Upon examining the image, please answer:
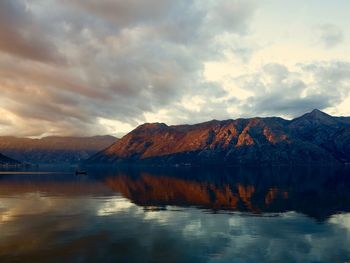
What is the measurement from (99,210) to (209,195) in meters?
47.6

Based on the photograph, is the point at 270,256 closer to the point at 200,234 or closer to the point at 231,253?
the point at 231,253

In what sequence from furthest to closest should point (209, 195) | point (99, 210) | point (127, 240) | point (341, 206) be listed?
point (209, 195) → point (341, 206) → point (99, 210) → point (127, 240)

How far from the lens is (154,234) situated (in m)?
63.9

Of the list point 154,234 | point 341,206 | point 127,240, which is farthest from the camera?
point 341,206

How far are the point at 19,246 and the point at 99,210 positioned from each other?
3771cm

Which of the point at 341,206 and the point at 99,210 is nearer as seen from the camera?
the point at 99,210

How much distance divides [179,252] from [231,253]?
24.5 feet

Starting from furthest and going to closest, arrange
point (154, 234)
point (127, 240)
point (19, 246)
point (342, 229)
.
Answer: point (342, 229) → point (154, 234) → point (127, 240) → point (19, 246)

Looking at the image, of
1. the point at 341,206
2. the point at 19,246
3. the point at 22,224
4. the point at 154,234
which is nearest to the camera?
the point at 19,246

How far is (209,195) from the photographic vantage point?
420ft

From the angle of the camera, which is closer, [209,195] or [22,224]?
[22,224]

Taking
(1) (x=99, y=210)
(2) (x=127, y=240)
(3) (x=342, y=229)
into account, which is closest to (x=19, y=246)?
(2) (x=127, y=240)

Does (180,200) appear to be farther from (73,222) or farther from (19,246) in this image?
(19,246)

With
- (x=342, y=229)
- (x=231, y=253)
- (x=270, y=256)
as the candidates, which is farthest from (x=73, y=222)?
(x=342, y=229)
